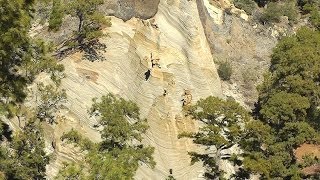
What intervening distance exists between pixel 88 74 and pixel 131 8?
9.21 m

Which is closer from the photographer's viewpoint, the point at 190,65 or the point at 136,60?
the point at 136,60

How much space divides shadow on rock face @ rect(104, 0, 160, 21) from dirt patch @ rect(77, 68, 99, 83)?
6.94 m

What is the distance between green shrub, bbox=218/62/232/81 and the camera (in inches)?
2361

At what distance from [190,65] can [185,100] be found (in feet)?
14.8

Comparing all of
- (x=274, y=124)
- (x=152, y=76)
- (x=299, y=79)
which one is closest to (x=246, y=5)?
(x=299, y=79)

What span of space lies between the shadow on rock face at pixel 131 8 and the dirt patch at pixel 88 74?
6.94m

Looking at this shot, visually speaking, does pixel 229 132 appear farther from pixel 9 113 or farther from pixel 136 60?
pixel 9 113

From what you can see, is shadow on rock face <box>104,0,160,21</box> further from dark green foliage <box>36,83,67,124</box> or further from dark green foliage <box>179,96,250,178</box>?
dark green foliage <box>36,83,67,124</box>

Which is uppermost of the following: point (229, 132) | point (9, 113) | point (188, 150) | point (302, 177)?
point (9, 113)

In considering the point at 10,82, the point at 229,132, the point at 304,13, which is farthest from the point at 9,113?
the point at 304,13

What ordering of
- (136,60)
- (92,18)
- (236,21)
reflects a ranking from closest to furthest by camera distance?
(92,18)
(136,60)
(236,21)

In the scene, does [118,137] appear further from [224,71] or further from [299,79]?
[224,71]

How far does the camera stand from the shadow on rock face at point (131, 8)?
47.3 meters

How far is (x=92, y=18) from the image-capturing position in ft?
140
